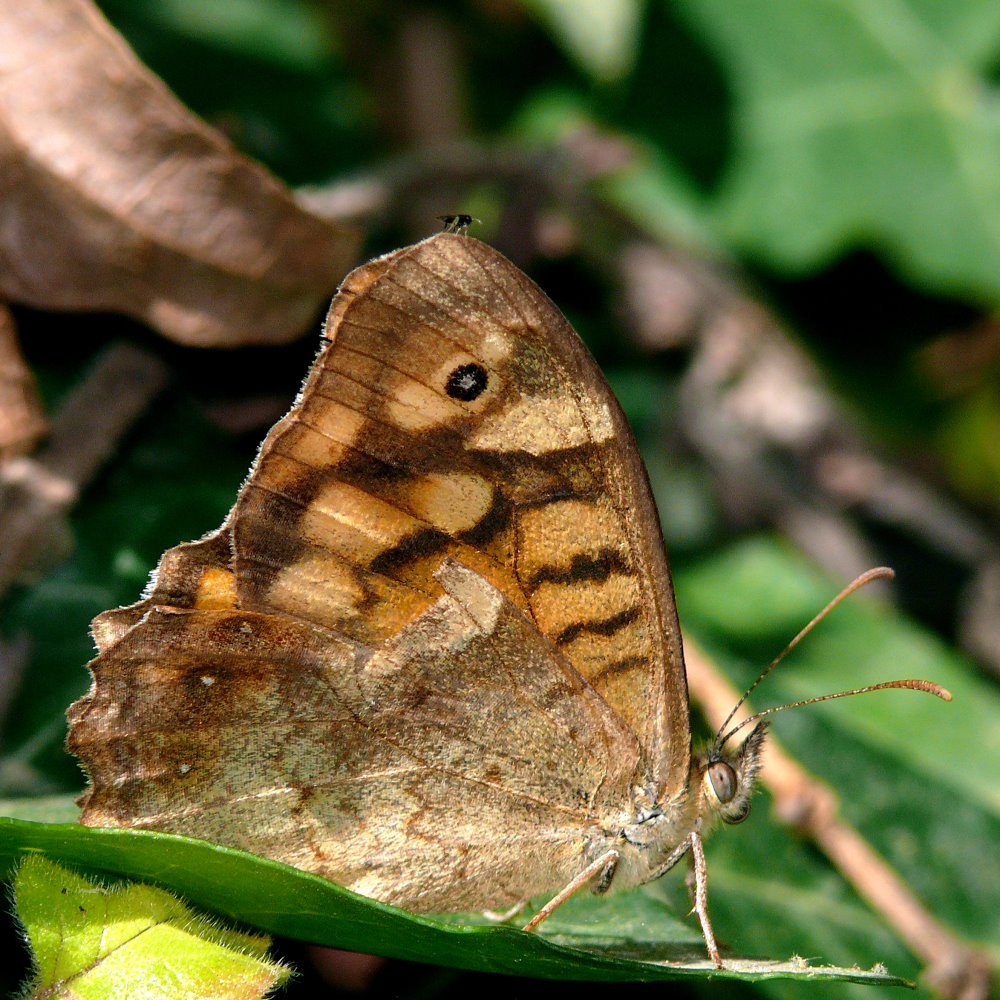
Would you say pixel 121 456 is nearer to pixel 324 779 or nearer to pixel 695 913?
pixel 324 779

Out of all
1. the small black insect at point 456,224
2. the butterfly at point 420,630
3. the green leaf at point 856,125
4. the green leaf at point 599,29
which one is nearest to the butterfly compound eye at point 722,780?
the butterfly at point 420,630

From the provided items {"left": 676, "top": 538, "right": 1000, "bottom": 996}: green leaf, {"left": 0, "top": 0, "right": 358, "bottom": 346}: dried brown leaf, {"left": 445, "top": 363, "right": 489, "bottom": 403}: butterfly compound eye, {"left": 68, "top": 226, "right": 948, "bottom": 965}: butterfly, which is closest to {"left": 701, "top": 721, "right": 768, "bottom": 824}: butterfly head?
{"left": 68, "top": 226, "right": 948, "bottom": 965}: butterfly

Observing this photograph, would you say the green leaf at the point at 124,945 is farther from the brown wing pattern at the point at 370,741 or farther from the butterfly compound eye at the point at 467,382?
the butterfly compound eye at the point at 467,382

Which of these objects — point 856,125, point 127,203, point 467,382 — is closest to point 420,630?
point 467,382

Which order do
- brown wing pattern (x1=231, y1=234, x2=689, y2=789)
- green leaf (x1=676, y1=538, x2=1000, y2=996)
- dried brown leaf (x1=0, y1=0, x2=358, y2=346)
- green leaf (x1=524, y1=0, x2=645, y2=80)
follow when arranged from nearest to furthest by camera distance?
brown wing pattern (x1=231, y1=234, x2=689, y2=789) → dried brown leaf (x1=0, y1=0, x2=358, y2=346) → green leaf (x1=676, y1=538, x2=1000, y2=996) → green leaf (x1=524, y1=0, x2=645, y2=80)

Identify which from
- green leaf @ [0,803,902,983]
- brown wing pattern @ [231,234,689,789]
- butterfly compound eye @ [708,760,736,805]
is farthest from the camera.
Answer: butterfly compound eye @ [708,760,736,805]

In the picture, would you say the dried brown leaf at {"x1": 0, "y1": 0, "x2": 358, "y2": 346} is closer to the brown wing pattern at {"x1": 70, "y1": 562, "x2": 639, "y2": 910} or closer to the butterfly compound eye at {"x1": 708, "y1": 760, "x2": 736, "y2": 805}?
the brown wing pattern at {"x1": 70, "y1": 562, "x2": 639, "y2": 910}
